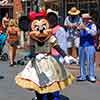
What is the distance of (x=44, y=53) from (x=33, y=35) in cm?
43

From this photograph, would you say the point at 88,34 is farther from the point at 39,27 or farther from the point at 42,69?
the point at 42,69

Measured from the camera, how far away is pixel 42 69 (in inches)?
353

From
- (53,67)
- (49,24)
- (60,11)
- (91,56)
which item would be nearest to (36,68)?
(53,67)

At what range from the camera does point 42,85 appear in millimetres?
8891

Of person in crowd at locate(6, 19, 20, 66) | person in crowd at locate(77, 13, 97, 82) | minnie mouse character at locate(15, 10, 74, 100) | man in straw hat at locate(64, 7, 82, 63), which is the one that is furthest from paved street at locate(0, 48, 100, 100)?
person in crowd at locate(6, 19, 20, 66)

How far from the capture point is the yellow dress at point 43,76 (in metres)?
8.90

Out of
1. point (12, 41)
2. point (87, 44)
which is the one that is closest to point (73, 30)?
point (12, 41)

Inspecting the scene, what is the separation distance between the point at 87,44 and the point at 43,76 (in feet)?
11.2

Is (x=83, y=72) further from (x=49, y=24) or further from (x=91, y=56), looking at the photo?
(x=49, y=24)

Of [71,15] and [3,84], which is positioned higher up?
[71,15]

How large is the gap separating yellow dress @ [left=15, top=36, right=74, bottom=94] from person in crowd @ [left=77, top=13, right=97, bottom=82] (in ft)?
9.85

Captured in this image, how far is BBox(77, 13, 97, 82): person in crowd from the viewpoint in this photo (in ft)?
39.2

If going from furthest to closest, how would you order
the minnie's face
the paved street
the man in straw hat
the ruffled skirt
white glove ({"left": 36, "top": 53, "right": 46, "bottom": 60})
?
the man in straw hat < the paved street < the minnie's face < white glove ({"left": 36, "top": 53, "right": 46, "bottom": 60}) < the ruffled skirt

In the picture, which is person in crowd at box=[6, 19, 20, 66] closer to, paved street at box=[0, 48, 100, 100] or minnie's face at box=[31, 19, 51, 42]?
paved street at box=[0, 48, 100, 100]
